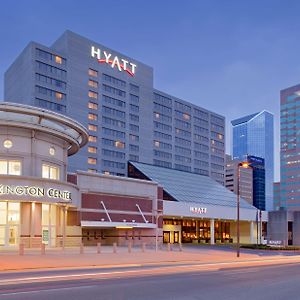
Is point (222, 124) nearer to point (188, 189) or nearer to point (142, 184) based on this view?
point (188, 189)

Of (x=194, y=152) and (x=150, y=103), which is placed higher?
(x=150, y=103)

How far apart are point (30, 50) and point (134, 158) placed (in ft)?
140

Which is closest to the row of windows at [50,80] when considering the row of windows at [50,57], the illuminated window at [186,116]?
the row of windows at [50,57]

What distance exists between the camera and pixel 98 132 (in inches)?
4830

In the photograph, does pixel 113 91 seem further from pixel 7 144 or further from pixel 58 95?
pixel 7 144

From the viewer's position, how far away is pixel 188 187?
8519 cm

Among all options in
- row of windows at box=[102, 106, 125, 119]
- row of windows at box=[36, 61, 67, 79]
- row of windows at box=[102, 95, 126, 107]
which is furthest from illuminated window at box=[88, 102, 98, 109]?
row of windows at box=[36, 61, 67, 79]

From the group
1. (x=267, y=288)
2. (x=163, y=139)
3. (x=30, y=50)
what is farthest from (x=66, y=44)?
(x=267, y=288)

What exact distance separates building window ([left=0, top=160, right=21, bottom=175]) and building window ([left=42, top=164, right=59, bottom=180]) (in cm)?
302

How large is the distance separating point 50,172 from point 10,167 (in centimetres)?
503

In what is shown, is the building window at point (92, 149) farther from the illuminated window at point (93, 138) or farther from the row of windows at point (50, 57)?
the row of windows at point (50, 57)

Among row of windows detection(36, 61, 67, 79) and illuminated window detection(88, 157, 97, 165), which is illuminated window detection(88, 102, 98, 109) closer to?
row of windows detection(36, 61, 67, 79)

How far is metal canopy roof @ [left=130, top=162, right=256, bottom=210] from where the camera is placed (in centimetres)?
7894

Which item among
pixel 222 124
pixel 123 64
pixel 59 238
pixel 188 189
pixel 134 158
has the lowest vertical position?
pixel 59 238
